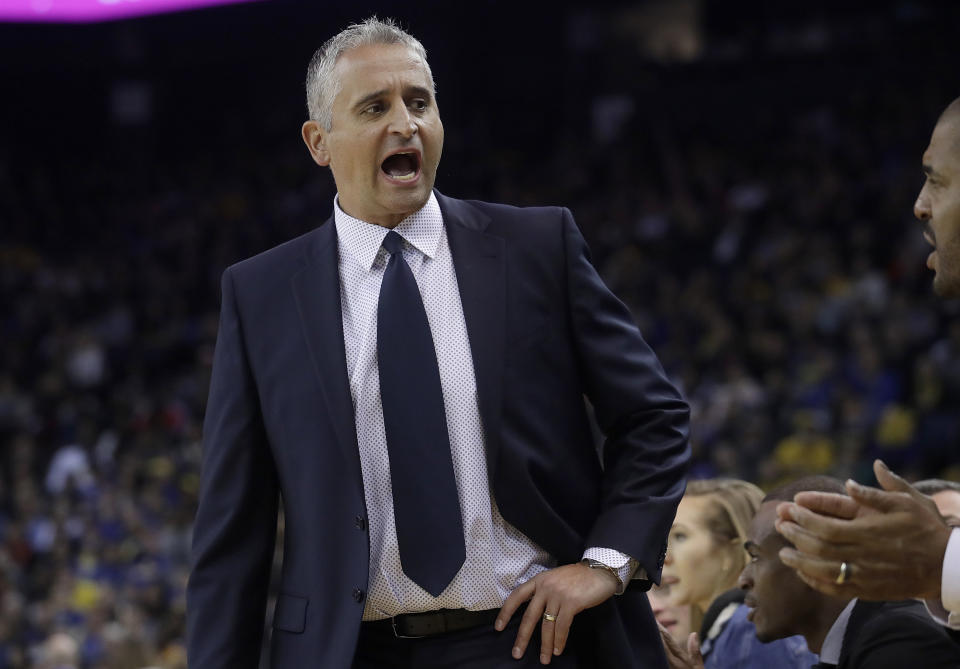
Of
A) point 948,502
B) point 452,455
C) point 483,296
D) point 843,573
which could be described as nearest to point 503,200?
point 948,502

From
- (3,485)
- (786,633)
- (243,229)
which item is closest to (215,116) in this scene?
(243,229)

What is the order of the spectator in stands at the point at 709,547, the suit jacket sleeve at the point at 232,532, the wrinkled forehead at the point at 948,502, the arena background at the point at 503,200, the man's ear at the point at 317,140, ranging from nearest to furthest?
the suit jacket sleeve at the point at 232,532
the man's ear at the point at 317,140
the wrinkled forehead at the point at 948,502
the spectator in stands at the point at 709,547
the arena background at the point at 503,200

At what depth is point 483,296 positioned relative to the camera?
2.51m

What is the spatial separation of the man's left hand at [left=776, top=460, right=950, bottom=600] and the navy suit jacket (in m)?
0.54

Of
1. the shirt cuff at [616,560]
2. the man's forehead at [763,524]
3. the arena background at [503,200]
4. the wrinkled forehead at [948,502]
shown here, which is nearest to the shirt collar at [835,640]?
the man's forehead at [763,524]

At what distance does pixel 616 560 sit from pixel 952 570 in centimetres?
65

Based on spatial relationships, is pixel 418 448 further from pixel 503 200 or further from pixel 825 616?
pixel 503 200

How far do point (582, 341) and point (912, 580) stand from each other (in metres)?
0.81

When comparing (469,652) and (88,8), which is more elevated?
(88,8)

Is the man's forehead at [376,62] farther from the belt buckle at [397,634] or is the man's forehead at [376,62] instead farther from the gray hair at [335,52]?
the belt buckle at [397,634]

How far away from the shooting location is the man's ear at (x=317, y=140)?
2.65 m

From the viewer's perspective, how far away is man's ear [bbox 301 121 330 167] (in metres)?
2.65

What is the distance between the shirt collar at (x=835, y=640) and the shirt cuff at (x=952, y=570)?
1009mm

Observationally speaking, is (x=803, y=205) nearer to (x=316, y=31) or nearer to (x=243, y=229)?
(x=243, y=229)
